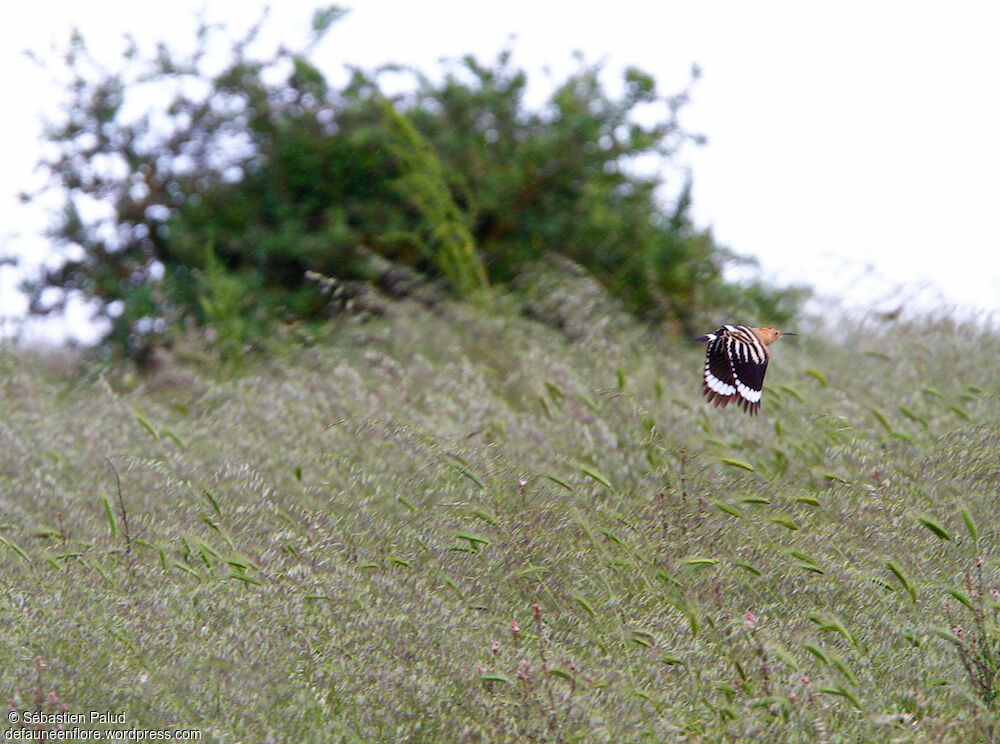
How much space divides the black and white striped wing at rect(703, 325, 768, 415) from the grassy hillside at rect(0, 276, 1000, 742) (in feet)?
0.78

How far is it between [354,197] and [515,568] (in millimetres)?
4437

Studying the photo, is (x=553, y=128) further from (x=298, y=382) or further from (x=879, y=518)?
(x=879, y=518)

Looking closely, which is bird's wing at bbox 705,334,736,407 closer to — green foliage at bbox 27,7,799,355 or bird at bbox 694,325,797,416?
bird at bbox 694,325,797,416

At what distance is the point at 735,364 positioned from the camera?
314 cm

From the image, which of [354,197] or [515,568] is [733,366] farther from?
[354,197]

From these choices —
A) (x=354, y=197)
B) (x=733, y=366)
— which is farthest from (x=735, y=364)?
(x=354, y=197)

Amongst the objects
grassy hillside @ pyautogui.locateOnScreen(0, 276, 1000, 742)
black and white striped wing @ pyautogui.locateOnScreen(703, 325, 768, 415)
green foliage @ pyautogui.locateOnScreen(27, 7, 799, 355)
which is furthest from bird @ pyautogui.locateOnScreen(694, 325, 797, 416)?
green foliage @ pyautogui.locateOnScreen(27, 7, 799, 355)

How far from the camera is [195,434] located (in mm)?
4055

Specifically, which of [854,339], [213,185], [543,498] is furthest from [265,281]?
[543,498]

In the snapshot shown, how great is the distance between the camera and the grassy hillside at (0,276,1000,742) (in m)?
2.27

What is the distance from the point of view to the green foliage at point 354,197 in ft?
20.6

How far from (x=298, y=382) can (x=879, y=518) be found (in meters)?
2.61

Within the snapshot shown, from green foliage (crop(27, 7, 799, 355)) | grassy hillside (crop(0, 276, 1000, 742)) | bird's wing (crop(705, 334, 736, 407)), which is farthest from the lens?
green foliage (crop(27, 7, 799, 355))

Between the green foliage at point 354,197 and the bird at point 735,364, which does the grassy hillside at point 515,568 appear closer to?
the bird at point 735,364
